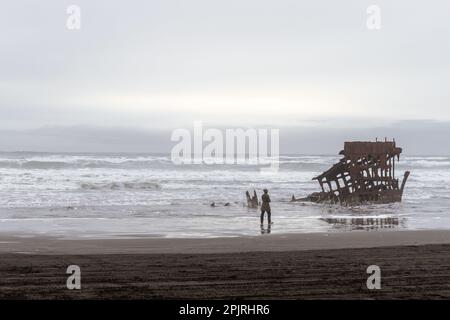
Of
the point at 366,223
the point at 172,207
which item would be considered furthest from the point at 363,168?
the point at 172,207

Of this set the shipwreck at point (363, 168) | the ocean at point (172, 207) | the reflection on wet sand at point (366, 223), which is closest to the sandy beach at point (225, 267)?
the ocean at point (172, 207)

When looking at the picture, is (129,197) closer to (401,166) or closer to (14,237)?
(14,237)

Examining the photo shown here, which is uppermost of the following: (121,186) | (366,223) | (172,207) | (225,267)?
(121,186)

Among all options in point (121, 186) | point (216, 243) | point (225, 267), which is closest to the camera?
point (225, 267)

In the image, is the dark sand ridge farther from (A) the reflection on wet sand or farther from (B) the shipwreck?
A: (B) the shipwreck

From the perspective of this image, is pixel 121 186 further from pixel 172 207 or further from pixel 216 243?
pixel 216 243

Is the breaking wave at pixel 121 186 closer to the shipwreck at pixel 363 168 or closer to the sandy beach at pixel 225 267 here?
the shipwreck at pixel 363 168

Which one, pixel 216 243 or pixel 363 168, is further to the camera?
pixel 363 168

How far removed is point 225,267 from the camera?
33.3 ft

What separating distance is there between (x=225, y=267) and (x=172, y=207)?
1696cm

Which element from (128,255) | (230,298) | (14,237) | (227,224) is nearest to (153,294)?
(230,298)

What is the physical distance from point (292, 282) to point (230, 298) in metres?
1.39

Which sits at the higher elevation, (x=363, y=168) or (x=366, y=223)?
(x=363, y=168)

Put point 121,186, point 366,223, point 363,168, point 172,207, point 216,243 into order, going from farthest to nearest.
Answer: point 121,186 → point 363,168 → point 172,207 → point 366,223 → point 216,243
